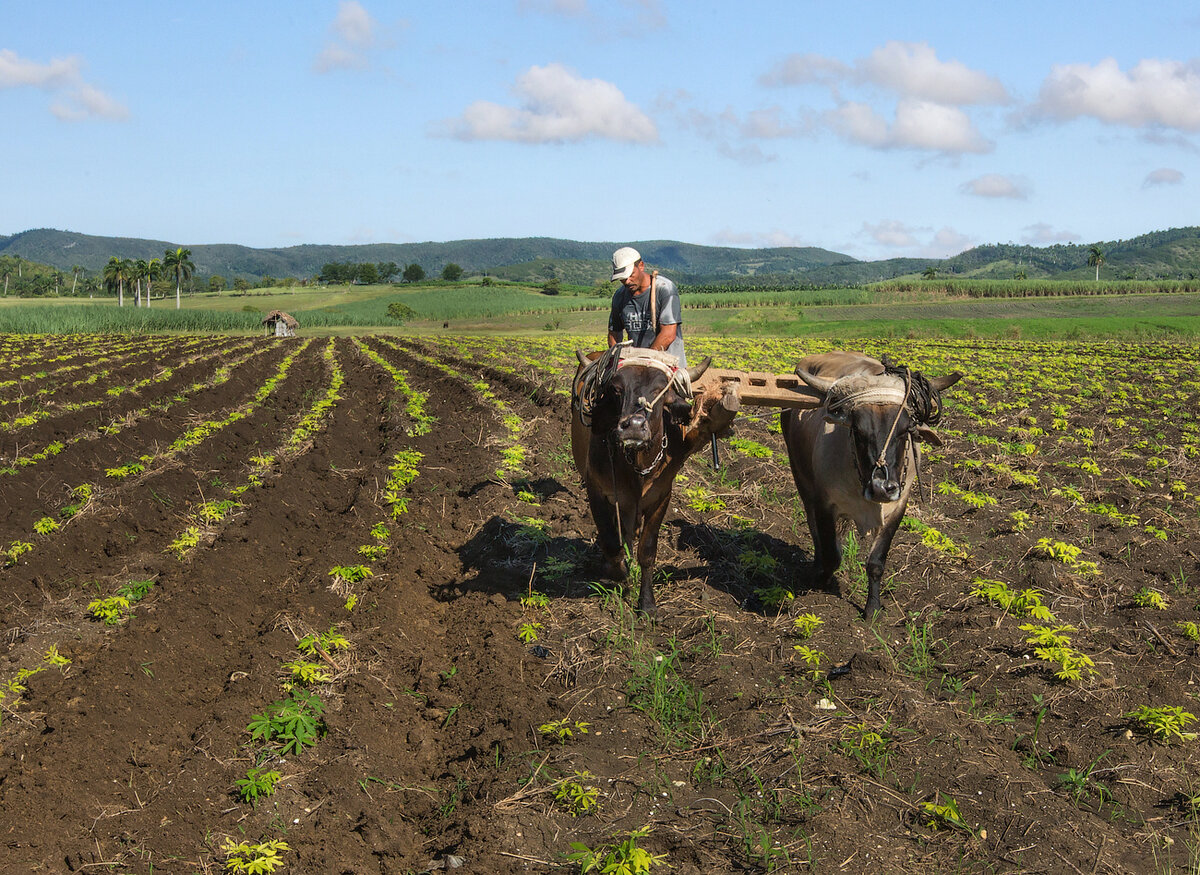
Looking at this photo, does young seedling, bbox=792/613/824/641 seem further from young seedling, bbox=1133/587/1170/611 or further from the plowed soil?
young seedling, bbox=1133/587/1170/611

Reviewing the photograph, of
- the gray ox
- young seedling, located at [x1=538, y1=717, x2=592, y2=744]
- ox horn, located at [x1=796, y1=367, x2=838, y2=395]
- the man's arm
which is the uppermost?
the man's arm

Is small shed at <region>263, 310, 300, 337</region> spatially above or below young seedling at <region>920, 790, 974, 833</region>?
above

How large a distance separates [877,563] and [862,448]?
1.14 m

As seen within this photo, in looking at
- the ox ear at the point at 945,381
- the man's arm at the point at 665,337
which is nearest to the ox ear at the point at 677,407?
the man's arm at the point at 665,337

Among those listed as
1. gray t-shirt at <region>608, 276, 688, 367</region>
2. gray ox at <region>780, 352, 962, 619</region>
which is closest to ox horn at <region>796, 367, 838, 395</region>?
gray ox at <region>780, 352, 962, 619</region>

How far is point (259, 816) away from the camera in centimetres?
463

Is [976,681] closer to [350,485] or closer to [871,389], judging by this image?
[871,389]

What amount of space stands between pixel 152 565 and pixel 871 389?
6.90 metres

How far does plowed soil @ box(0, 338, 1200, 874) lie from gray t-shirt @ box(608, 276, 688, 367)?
6.87 ft

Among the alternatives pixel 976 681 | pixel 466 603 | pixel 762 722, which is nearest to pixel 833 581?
pixel 976 681

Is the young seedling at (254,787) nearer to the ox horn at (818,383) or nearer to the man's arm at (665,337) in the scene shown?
the man's arm at (665,337)

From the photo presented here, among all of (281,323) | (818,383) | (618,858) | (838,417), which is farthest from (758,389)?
(281,323)

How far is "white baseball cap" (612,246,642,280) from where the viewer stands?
6793 mm

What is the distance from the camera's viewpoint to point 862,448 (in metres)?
6.22
